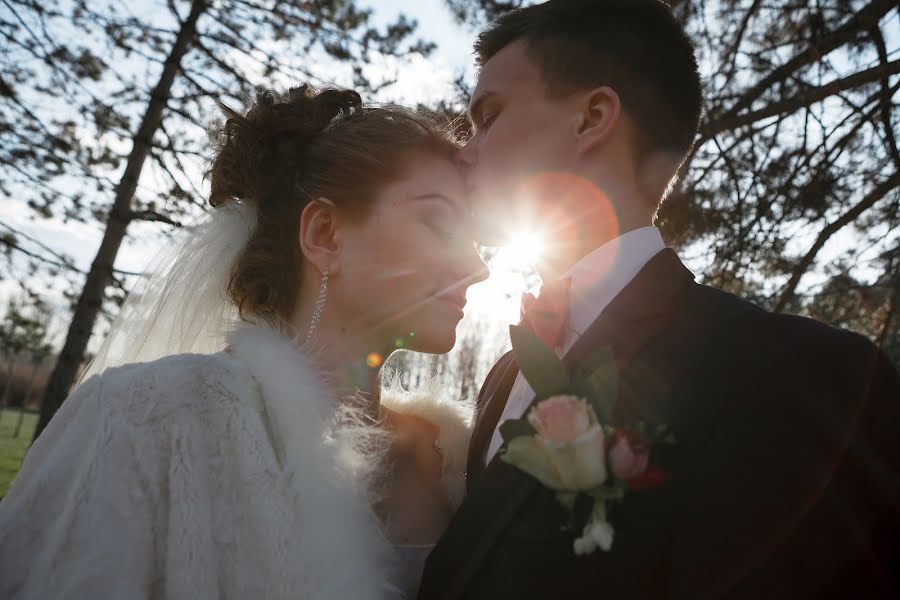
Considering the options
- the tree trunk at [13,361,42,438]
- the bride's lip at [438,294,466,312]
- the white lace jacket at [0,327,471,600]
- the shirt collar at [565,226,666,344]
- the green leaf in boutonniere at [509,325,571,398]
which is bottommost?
the tree trunk at [13,361,42,438]

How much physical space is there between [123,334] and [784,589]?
8.13 feet

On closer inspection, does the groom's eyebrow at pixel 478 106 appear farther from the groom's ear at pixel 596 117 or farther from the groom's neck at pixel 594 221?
the groom's neck at pixel 594 221

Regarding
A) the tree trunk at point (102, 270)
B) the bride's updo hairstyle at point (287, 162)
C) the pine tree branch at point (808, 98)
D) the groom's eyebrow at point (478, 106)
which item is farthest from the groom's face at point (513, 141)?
the tree trunk at point (102, 270)

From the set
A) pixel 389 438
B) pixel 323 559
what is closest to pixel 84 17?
pixel 389 438

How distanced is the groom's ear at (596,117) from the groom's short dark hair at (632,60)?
0.05m

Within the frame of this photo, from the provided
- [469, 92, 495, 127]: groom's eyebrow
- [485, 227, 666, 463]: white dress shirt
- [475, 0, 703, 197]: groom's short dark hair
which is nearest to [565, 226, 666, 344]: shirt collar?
[485, 227, 666, 463]: white dress shirt

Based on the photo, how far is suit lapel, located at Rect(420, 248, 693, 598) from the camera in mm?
1484

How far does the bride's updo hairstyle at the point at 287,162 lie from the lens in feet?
8.11

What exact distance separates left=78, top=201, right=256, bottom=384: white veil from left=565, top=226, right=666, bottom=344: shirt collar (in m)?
1.32

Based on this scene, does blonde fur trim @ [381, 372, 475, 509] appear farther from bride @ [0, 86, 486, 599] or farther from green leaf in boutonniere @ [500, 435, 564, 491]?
green leaf in boutonniere @ [500, 435, 564, 491]

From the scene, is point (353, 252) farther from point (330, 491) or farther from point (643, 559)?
point (643, 559)

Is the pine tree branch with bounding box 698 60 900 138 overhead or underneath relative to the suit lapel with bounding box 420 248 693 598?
overhead

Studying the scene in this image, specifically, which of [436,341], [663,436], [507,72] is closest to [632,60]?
[507,72]

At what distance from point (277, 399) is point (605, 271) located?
1029mm
